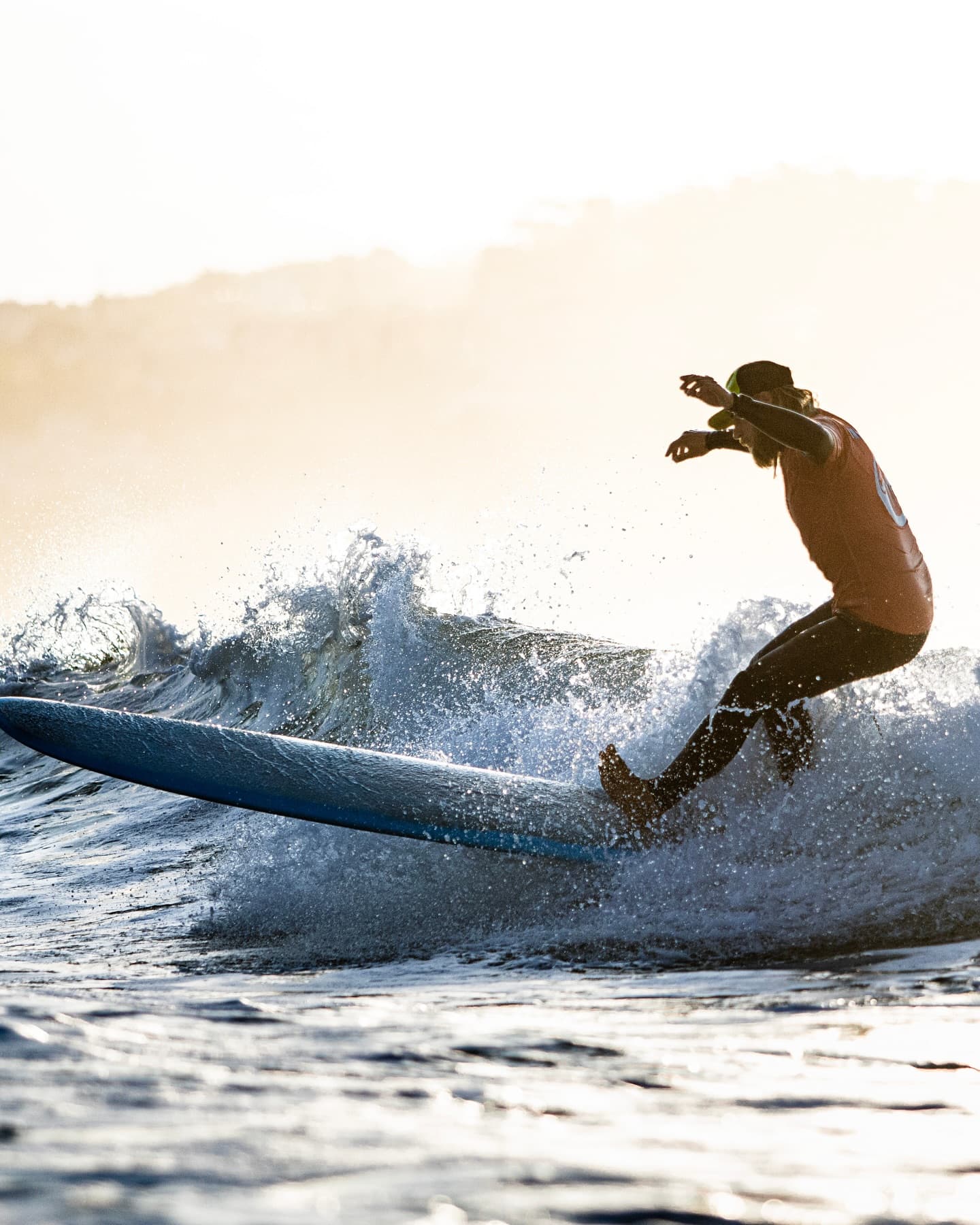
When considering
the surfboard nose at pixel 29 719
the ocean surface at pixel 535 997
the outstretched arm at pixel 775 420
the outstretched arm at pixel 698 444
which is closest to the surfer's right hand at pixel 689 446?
the outstretched arm at pixel 698 444

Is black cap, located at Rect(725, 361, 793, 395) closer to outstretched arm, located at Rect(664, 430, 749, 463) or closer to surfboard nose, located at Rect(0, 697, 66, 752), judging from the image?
outstretched arm, located at Rect(664, 430, 749, 463)

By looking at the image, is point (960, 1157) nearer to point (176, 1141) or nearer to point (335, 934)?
point (176, 1141)

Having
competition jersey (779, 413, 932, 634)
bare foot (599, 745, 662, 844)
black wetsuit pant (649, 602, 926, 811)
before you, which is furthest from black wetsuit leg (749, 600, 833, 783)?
bare foot (599, 745, 662, 844)

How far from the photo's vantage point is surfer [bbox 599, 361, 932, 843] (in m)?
3.91

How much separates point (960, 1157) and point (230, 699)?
10395 mm

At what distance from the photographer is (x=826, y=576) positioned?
13.3 ft

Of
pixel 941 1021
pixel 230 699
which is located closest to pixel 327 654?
pixel 230 699

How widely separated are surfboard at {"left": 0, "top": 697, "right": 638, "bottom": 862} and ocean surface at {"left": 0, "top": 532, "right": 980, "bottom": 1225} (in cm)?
20

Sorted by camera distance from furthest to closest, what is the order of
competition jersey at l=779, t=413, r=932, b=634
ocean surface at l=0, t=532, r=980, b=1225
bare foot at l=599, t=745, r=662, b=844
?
bare foot at l=599, t=745, r=662, b=844 → competition jersey at l=779, t=413, r=932, b=634 → ocean surface at l=0, t=532, r=980, b=1225

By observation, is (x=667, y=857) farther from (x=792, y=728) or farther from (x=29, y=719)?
(x=29, y=719)

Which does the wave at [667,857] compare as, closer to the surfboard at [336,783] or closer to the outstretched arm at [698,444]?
the surfboard at [336,783]

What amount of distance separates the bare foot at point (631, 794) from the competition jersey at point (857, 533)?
953 millimetres

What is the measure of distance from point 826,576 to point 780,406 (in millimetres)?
619

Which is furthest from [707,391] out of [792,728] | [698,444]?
[792,728]
